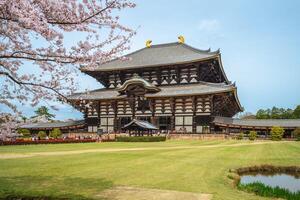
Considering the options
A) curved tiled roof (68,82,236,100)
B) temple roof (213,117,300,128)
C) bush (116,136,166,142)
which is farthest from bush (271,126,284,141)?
bush (116,136,166,142)

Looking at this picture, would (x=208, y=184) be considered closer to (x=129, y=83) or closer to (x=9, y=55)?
(x=9, y=55)

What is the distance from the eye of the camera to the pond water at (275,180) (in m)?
14.2

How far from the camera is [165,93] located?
49.8 m

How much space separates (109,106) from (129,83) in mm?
6527

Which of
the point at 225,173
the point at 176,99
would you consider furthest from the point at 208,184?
the point at 176,99

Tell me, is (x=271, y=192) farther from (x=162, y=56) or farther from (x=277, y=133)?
(x=162, y=56)

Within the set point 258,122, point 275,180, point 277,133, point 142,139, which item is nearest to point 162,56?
point 258,122

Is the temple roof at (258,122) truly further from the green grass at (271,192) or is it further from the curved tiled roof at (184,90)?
the green grass at (271,192)

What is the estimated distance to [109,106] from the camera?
55.4 m

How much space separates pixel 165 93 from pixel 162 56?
38.6 ft

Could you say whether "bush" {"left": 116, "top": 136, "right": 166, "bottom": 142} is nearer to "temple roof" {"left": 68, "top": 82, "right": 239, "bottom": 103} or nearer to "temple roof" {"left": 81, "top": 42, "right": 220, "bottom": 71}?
"temple roof" {"left": 68, "top": 82, "right": 239, "bottom": 103}

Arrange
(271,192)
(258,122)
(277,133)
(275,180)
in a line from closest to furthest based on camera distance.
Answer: (271,192)
(275,180)
(277,133)
(258,122)

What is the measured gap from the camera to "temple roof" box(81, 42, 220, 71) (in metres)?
52.4

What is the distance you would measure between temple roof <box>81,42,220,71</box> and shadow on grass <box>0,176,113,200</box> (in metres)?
39.0
